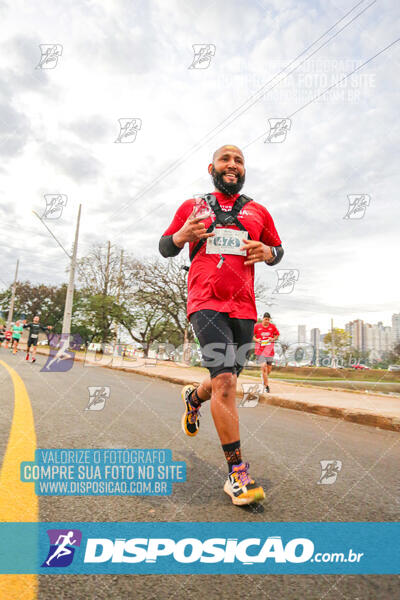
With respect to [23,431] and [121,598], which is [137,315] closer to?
[23,431]

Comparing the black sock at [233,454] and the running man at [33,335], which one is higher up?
the running man at [33,335]

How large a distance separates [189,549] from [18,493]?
91cm

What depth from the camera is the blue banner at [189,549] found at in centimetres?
137

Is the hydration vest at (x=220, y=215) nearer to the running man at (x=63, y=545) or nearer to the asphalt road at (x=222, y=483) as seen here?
the asphalt road at (x=222, y=483)

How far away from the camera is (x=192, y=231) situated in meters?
2.41

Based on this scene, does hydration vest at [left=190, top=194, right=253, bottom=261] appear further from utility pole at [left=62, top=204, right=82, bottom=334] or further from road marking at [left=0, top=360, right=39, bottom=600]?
utility pole at [left=62, top=204, right=82, bottom=334]

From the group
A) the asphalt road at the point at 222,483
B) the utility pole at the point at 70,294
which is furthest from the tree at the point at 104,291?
the asphalt road at the point at 222,483

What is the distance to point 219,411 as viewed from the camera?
2277 mm

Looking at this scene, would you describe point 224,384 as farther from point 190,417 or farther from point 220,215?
point 220,215

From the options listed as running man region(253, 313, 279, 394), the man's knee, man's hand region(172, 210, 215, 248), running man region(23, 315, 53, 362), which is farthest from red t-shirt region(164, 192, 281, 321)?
running man region(23, 315, 53, 362)

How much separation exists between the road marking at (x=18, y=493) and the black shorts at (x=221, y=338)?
1.12 metres

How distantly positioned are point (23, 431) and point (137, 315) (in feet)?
102

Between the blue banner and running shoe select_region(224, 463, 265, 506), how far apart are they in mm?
248

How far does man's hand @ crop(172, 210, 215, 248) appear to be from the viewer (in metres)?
2.40
